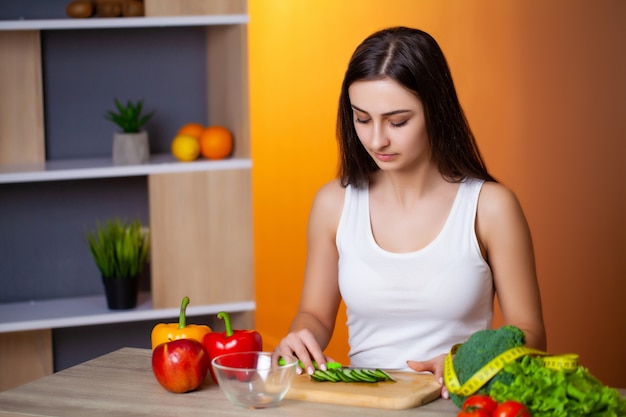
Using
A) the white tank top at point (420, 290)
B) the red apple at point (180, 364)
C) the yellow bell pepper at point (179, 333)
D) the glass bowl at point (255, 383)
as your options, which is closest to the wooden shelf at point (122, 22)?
the white tank top at point (420, 290)

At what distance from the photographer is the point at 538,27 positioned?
4219mm

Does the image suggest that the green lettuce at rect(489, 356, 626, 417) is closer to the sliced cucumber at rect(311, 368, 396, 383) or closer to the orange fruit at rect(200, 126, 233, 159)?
the sliced cucumber at rect(311, 368, 396, 383)

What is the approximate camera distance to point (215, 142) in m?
3.15

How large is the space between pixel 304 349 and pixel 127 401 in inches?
12.8

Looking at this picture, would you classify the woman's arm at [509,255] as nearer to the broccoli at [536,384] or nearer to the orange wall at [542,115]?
the broccoli at [536,384]

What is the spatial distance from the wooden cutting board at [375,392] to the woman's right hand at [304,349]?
0.06 metres

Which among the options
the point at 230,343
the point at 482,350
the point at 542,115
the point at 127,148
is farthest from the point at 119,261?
the point at 542,115

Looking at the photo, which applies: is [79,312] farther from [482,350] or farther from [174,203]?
[482,350]

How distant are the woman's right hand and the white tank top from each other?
11.8 inches

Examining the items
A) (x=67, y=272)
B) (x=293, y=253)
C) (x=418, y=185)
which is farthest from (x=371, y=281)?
(x=293, y=253)

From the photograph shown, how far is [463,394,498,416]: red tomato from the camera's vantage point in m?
1.36

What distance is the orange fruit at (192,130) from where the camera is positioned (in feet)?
10.4

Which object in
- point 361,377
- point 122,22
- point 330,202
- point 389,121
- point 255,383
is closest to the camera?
point 255,383

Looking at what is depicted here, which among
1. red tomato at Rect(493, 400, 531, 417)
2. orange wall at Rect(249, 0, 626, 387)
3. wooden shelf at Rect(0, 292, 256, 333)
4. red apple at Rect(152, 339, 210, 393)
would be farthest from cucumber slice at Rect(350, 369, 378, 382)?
orange wall at Rect(249, 0, 626, 387)
